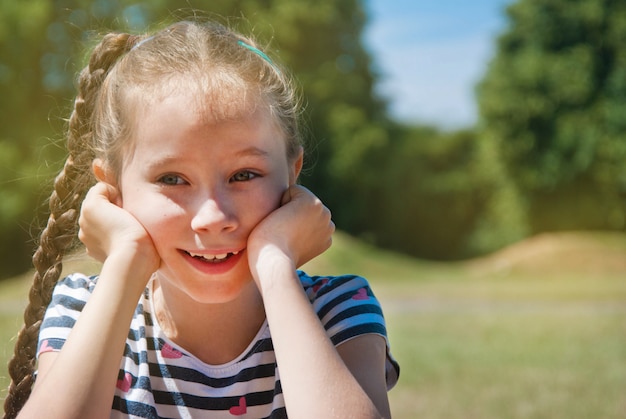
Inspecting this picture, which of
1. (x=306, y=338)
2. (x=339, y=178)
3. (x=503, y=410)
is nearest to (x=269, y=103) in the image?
(x=306, y=338)

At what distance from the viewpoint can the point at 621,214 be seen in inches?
1118

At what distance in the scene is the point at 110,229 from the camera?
7.72 feet

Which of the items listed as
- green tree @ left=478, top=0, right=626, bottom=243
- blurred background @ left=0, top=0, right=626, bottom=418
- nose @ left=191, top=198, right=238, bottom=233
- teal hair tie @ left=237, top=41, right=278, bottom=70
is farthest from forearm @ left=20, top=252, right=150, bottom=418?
green tree @ left=478, top=0, right=626, bottom=243

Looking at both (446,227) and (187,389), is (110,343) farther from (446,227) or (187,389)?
(446,227)

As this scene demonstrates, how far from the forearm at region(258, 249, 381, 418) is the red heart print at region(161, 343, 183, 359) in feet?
1.26

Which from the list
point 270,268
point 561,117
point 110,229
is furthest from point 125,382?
point 561,117

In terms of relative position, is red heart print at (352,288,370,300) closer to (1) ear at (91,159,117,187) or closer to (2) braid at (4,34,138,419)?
(1) ear at (91,159,117,187)

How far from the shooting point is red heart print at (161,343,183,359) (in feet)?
7.76

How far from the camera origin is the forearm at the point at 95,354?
204cm

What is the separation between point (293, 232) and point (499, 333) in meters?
8.26

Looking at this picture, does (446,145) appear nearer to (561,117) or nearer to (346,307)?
(561,117)

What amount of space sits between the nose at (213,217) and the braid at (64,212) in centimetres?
70

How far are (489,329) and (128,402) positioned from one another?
870 centimetres

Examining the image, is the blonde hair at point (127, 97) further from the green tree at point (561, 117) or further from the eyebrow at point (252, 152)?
the green tree at point (561, 117)
